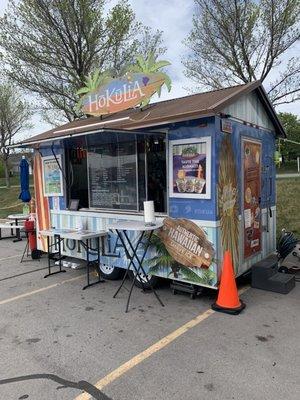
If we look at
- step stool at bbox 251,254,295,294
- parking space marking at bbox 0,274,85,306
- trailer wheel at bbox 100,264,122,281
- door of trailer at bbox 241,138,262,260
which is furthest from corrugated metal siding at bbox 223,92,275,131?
parking space marking at bbox 0,274,85,306

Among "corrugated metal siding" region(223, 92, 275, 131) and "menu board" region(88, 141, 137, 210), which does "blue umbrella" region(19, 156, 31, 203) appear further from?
"corrugated metal siding" region(223, 92, 275, 131)

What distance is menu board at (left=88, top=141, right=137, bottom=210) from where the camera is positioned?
5.80 meters

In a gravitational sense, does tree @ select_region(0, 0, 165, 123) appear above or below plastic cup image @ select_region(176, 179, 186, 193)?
above

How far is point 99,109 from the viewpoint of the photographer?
661 centimetres

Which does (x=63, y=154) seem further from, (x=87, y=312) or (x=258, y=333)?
(x=258, y=333)

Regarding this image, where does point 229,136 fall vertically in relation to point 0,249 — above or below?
above

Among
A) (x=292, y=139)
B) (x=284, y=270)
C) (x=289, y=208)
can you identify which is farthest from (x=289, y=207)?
(x=292, y=139)

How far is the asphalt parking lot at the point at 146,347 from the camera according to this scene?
2.93m

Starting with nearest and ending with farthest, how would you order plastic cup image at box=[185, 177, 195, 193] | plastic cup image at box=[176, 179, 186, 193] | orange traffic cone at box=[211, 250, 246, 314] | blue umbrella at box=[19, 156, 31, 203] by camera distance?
orange traffic cone at box=[211, 250, 246, 314] → plastic cup image at box=[185, 177, 195, 193] → plastic cup image at box=[176, 179, 186, 193] → blue umbrella at box=[19, 156, 31, 203]

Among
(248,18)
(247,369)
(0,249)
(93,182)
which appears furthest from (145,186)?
(248,18)

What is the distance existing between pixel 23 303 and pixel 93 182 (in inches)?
94.9

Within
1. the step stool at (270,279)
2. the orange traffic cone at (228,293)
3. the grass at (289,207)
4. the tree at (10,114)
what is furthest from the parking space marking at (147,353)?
the tree at (10,114)

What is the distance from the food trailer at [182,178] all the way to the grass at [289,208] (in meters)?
2.56

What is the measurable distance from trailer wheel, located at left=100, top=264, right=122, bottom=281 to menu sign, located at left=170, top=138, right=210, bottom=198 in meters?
1.74
